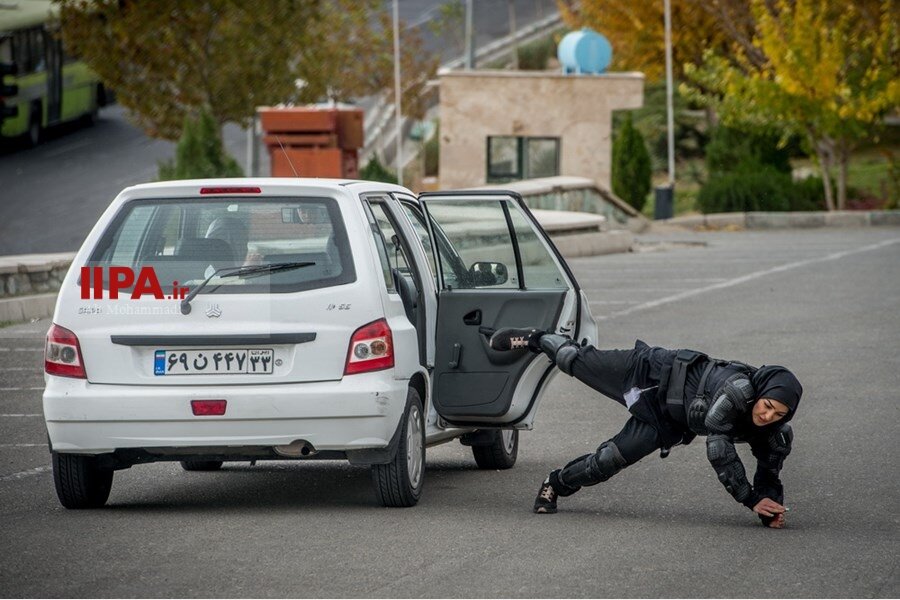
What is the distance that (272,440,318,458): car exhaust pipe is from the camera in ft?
25.3

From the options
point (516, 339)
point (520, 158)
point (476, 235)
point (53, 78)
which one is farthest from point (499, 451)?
point (53, 78)

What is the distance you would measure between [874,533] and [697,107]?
43636mm

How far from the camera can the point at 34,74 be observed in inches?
1594

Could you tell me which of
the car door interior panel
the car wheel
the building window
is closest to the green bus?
the building window

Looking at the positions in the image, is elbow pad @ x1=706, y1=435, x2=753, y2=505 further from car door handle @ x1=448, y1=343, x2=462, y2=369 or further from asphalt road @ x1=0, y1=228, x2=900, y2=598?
car door handle @ x1=448, y1=343, x2=462, y2=369

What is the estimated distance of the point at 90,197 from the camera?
3694 centimetres

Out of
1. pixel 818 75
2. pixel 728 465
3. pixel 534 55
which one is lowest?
pixel 728 465

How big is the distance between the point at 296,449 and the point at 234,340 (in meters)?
0.57

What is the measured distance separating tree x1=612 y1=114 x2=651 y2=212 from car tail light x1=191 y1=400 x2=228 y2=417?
30.7 m

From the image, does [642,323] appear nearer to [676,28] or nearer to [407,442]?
[407,442]

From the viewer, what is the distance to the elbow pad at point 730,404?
7.50 m

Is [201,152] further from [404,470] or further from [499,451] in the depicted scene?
[404,470]

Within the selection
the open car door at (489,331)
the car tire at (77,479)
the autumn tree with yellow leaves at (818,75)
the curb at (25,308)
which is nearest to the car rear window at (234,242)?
the car tire at (77,479)

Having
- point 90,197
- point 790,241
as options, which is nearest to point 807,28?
point 790,241
